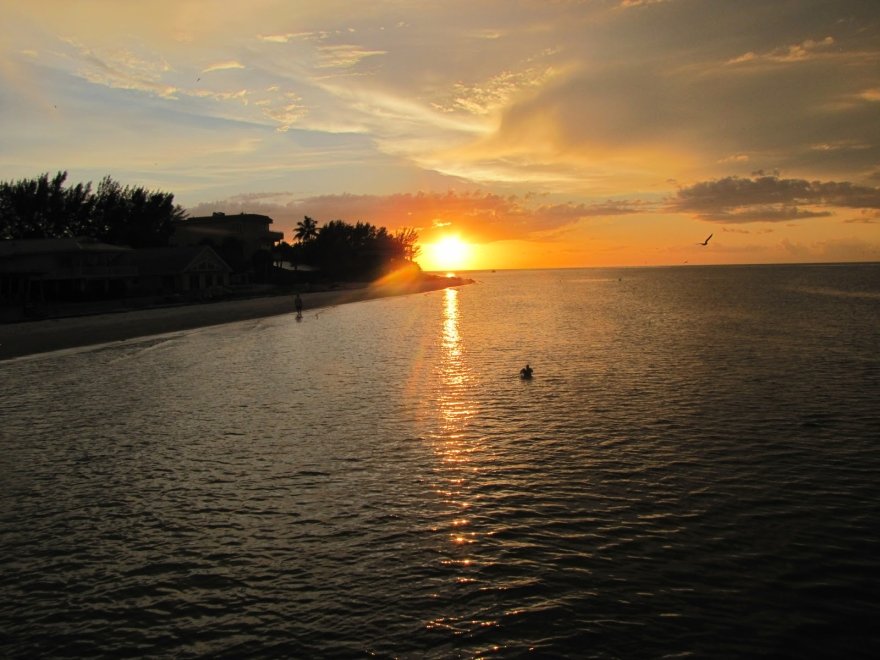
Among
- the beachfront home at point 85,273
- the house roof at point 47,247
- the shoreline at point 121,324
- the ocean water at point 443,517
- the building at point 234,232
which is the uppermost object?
the building at point 234,232

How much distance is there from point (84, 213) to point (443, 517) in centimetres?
11585

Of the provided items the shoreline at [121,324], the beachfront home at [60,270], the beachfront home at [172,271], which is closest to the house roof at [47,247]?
the beachfront home at [60,270]

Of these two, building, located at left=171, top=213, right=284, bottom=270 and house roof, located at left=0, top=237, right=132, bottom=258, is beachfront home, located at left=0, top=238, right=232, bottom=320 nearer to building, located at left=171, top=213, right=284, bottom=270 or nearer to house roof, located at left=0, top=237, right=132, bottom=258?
house roof, located at left=0, top=237, right=132, bottom=258

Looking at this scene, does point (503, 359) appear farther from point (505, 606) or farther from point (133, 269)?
point (133, 269)

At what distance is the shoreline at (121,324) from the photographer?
4876 cm

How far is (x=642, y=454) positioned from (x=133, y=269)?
7933 centimetres

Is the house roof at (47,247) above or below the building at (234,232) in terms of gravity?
below

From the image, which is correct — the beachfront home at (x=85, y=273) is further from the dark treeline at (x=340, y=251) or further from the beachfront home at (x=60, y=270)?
the dark treeline at (x=340, y=251)

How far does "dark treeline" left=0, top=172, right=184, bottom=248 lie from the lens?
337ft

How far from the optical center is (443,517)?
1472cm

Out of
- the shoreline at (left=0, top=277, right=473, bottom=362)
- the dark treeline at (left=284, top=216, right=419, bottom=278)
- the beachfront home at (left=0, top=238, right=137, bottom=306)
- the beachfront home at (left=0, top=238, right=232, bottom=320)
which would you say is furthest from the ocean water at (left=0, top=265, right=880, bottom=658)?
the dark treeline at (left=284, top=216, right=419, bottom=278)

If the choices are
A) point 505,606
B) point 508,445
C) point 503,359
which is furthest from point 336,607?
point 503,359

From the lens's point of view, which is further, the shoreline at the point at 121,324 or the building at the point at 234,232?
the building at the point at 234,232

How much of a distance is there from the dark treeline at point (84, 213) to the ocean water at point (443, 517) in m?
86.8
